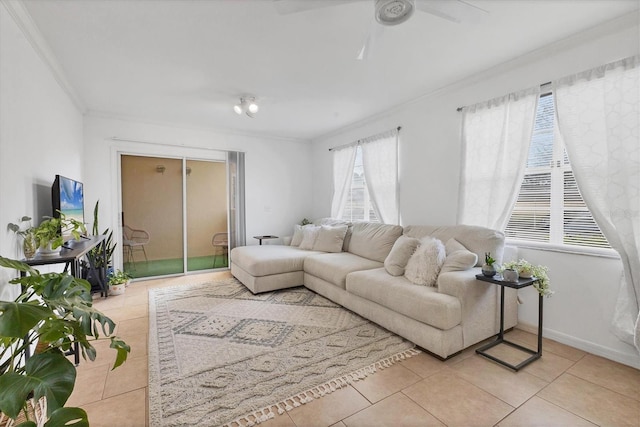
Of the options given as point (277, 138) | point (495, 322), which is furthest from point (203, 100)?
point (495, 322)

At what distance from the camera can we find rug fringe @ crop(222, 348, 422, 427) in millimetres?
1612

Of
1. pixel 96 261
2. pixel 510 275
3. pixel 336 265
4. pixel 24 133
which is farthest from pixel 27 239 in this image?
pixel 510 275

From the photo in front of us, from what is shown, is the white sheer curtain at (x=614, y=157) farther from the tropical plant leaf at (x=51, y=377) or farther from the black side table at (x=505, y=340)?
the tropical plant leaf at (x=51, y=377)

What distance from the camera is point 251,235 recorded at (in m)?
5.41

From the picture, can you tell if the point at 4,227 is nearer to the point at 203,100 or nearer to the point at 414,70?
the point at 203,100

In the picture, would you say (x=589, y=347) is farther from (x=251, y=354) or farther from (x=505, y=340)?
(x=251, y=354)

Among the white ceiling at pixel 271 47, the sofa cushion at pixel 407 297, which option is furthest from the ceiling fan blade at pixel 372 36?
the sofa cushion at pixel 407 297

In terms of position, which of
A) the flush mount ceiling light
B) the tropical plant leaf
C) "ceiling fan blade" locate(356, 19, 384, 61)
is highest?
the flush mount ceiling light

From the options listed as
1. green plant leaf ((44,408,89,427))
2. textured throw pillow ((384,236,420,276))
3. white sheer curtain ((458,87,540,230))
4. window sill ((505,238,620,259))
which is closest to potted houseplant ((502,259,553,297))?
window sill ((505,238,620,259))

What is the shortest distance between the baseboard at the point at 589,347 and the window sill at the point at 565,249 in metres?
0.73

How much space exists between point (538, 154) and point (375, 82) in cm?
177

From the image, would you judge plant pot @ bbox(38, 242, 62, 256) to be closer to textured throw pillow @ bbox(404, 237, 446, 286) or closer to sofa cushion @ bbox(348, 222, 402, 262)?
textured throw pillow @ bbox(404, 237, 446, 286)

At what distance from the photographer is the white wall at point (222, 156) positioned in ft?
13.7

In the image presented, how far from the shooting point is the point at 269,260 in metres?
3.81
